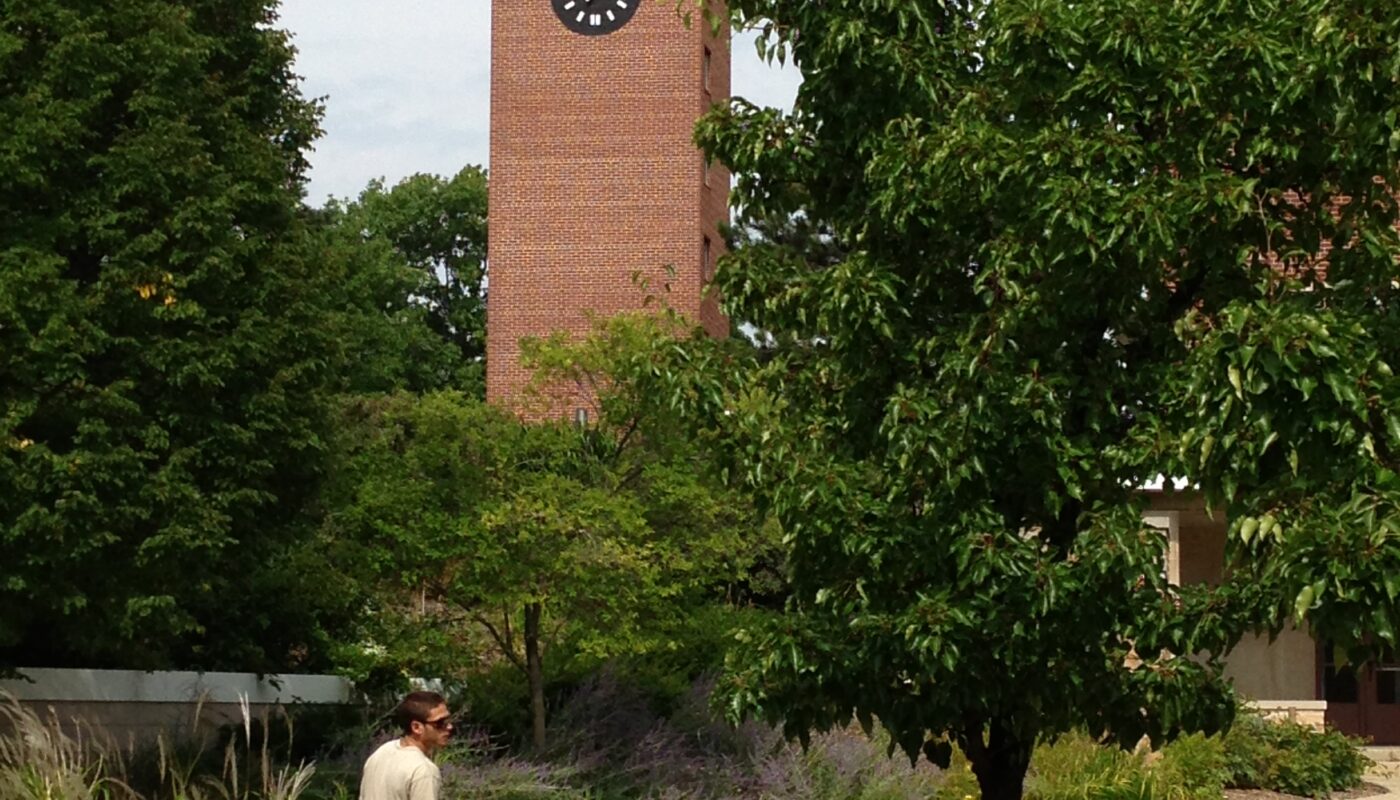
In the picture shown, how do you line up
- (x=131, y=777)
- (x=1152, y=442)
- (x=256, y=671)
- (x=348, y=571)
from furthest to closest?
(x=256, y=671) → (x=348, y=571) → (x=131, y=777) → (x=1152, y=442)

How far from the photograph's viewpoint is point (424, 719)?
813 centimetres

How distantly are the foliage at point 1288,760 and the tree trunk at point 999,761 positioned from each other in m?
11.9

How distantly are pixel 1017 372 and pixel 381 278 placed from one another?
167 feet

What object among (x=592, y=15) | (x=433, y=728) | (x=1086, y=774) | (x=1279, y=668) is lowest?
(x=1086, y=774)

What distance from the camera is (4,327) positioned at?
643 inches

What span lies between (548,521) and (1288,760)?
371 inches

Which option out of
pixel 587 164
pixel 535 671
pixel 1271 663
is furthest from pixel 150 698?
pixel 587 164

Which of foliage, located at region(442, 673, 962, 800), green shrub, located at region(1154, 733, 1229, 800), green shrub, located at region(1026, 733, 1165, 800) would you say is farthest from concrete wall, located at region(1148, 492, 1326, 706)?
foliage, located at region(442, 673, 962, 800)

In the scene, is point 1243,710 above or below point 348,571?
below

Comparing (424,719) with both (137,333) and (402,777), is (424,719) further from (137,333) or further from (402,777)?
(137,333)

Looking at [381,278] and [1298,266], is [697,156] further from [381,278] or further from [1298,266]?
[1298,266]

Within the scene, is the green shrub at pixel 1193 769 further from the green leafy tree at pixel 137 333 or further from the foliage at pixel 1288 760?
the green leafy tree at pixel 137 333

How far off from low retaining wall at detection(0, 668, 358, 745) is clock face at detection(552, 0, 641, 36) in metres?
23.4

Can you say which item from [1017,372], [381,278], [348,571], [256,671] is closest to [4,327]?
[348,571]
